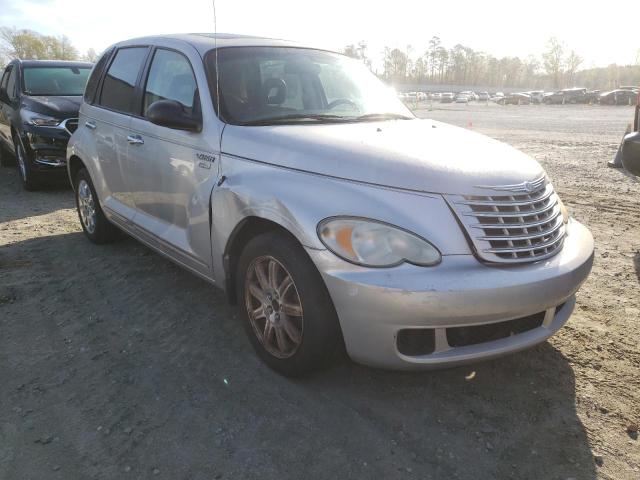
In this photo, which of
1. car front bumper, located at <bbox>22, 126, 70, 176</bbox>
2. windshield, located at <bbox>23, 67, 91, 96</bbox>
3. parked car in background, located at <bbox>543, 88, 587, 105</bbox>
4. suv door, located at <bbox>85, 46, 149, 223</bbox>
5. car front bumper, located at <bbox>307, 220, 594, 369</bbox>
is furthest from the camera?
parked car in background, located at <bbox>543, 88, 587, 105</bbox>

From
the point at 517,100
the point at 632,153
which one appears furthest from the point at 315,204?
the point at 517,100

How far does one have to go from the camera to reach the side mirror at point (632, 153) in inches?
154

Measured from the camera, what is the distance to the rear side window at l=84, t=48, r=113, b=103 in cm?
492

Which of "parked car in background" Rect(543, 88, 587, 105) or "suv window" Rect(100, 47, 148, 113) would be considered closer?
"suv window" Rect(100, 47, 148, 113)

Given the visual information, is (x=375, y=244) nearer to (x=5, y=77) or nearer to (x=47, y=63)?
(x=47, y=63)

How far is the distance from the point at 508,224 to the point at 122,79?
138 inches

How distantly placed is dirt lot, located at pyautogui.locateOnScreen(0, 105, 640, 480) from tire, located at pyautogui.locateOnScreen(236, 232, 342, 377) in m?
0.18

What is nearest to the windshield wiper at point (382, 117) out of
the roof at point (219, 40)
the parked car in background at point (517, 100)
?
the roof at point (219, 40)

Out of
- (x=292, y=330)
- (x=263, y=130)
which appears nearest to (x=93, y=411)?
(x=292, y=330)

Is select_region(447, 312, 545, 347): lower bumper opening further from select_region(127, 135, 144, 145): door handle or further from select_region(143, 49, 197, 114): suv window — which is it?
select_region(127, 135, 144, 145): door handle

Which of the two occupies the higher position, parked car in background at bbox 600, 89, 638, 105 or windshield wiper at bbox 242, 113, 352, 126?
parked car in background at bbox 600, 89, 638, 105

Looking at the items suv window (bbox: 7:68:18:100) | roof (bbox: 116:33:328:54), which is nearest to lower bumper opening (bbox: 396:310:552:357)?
roof (bbox: 116:33:328:54)

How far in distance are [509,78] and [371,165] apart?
150m

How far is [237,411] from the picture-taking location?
265 centimetres
